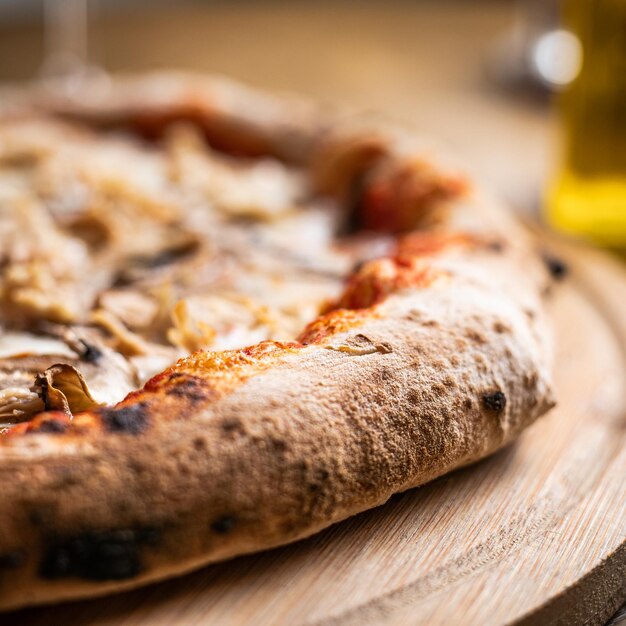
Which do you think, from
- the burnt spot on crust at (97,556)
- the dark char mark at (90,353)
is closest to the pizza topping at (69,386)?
the dark char mark at (90,353)

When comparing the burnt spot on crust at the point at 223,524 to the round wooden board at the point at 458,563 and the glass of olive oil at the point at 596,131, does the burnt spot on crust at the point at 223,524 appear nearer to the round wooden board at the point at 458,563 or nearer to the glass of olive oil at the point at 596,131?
the round wooden board at the point at 458,563

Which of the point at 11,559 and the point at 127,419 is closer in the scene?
the point at 11,559

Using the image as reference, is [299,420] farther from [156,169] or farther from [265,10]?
[265,10]

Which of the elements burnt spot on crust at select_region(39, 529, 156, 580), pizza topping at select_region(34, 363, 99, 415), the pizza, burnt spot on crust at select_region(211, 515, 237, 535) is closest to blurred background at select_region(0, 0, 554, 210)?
the pizza

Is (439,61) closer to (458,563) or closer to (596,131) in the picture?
(596,131)

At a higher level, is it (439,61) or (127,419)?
(439,61)

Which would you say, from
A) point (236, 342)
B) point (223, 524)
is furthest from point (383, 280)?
point (223, 524)
